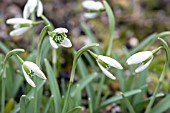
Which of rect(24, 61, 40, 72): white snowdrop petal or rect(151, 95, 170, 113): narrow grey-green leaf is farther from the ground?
rect(24, 61, 40, 72): white snowdrop petal

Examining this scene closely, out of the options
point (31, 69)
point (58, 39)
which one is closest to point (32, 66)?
point (31, 69)

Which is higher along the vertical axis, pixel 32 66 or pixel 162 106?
pixel 32 66

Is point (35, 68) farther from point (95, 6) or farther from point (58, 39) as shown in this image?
point (95, 6)

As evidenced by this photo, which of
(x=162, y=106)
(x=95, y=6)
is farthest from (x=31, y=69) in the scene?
(x=162, y=106)

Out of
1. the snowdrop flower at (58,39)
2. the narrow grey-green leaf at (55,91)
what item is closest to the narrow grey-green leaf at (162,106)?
the narrow grey-green leaf at (55,91)

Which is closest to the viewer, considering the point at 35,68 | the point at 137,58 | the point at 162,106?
the point at 35,68

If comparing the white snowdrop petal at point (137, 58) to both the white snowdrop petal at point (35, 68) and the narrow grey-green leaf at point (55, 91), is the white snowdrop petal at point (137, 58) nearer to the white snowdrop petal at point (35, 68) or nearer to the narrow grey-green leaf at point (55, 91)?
the white snowdrop petal at point (35, 68)

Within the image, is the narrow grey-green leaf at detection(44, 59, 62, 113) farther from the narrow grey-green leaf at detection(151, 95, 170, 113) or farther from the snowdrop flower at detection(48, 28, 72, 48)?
the narrow grey-green leaf at detection(151, 95, 170, 113)

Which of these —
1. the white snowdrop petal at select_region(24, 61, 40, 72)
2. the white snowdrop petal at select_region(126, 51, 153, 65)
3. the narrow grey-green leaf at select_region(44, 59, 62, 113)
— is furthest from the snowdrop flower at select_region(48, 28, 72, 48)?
the narrow grey-green leaf at select_region(44, 59, 62, 113)

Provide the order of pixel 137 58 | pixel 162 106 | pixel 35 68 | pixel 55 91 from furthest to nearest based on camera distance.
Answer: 1. pixel 162 106
2. pixel 55 91
3. pixel 137 58
4. pixel 35 68

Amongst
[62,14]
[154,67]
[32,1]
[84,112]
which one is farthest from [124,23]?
[32,1]

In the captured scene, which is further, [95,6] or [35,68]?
[95,6]

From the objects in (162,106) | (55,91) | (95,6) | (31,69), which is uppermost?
(95,6)
